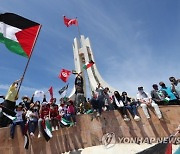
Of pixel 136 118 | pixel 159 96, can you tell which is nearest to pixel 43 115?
pixel 136 118

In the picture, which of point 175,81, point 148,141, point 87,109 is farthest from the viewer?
point 87,109

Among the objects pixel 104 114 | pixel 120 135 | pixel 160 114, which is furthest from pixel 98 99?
pixel 160 114

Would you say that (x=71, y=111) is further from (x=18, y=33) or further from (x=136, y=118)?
(x=18, y=33)

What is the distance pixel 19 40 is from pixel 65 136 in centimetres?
392

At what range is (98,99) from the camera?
990 cm

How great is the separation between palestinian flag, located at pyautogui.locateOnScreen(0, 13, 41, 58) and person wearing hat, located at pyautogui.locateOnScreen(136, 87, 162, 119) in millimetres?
4299

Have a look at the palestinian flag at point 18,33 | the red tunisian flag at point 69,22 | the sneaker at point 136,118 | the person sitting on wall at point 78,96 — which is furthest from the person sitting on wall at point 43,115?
the red tunisian flag at point 69,22

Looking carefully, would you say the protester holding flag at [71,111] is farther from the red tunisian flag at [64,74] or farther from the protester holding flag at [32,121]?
the red tunisian flag at [64,74]

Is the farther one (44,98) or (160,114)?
(44,98)

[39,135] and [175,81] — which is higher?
[175,81]

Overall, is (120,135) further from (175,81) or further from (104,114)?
(175,81)

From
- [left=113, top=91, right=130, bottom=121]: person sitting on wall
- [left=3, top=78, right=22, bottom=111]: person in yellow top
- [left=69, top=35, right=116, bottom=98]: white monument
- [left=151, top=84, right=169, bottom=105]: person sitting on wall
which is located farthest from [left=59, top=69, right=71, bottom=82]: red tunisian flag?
[left=69, top=35, right=116, bottom=98]: white monument

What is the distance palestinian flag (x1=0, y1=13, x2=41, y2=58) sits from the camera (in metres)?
9.40

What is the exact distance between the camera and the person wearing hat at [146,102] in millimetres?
9273
